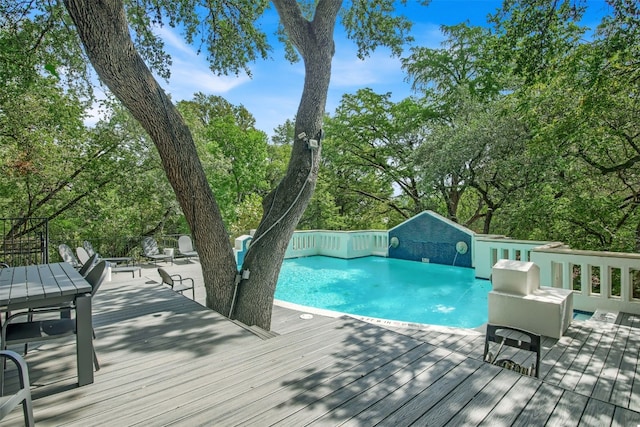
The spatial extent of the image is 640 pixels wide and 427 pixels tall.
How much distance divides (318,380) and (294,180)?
7.89ft

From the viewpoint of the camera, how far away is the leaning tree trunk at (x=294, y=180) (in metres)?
3.96

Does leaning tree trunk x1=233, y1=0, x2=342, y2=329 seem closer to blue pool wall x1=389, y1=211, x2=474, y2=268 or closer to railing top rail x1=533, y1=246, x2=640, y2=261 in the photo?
railing top rail x1=533, y1=246, x2=640, y2=261

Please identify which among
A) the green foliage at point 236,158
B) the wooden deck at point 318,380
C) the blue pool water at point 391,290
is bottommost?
the blue pool water at point 391,290

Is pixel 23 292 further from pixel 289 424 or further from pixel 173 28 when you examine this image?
pixel 173 28

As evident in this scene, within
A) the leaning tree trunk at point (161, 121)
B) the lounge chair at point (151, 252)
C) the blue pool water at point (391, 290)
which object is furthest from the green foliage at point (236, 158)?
the leaning tree trunk at point (161, 121)

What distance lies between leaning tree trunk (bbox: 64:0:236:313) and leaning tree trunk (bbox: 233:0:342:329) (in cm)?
33

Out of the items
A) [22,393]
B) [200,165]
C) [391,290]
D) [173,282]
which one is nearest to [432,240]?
[391,290]

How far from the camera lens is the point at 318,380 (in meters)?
2.28

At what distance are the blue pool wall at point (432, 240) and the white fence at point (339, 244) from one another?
54 centimetres

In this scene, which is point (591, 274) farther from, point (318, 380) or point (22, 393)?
point (22, 393)

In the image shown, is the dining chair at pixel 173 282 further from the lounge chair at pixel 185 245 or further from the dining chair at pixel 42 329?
the lounge chair at pixel 185 245

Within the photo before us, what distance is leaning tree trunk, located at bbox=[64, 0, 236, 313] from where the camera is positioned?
3.06 meters

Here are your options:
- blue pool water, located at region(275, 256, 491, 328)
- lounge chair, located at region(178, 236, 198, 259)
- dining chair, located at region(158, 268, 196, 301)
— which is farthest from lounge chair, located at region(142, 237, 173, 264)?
blue pool water, located at region(275, 256, 491, 328)

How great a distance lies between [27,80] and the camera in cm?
504
